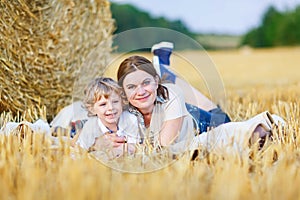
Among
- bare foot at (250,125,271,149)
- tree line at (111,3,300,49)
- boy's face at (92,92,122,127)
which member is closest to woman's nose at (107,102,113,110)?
boy's face at (92,92,122,127)

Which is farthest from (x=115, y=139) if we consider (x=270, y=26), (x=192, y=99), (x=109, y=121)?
(x=270, y=26)

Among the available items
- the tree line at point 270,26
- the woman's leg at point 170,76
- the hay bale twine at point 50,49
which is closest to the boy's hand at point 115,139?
the woman's leg at point 170,76

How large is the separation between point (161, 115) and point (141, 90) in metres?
0.14

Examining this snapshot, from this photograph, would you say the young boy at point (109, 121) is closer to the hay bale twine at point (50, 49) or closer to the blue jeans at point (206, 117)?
the blue jeans at point (206, 117)

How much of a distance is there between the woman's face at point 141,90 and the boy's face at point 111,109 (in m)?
0.06

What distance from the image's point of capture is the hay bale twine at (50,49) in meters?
3.03

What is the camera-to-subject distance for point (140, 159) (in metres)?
2.08

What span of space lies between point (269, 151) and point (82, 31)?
1767 millimetres

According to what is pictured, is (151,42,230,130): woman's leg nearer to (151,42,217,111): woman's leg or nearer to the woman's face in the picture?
(151,42,217,111): woman's leg

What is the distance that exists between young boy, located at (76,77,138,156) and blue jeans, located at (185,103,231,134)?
0.29 m

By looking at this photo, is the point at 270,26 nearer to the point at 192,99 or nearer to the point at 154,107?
the point at 192,99

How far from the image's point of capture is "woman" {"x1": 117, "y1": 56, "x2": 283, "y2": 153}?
94.6 inches

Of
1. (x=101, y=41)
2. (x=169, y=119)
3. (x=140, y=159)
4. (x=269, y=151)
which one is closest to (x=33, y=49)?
(x=101, y=41)

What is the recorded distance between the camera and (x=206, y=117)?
9.33 ft
